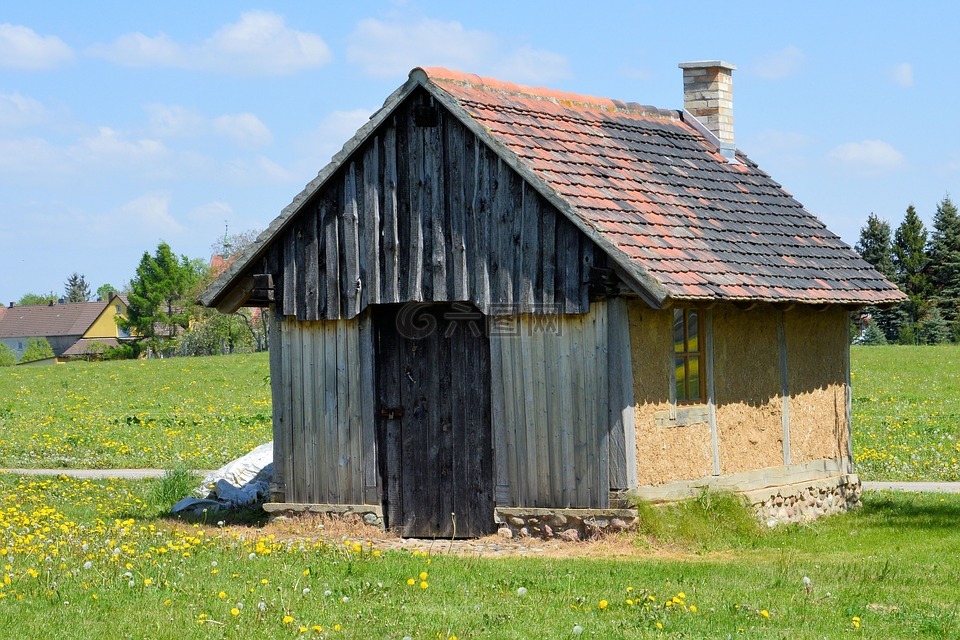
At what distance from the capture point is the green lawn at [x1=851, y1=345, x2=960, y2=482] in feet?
66.1

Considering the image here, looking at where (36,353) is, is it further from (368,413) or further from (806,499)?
(806,499)

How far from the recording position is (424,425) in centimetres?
1386

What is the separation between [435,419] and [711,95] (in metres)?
7.30

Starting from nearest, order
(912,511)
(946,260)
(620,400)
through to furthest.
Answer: (620,400) < (912,511) < (946,260)

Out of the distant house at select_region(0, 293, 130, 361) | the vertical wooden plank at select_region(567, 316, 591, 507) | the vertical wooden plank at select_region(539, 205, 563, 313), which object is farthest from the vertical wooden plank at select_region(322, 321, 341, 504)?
the distant house at select_region(0, 293, 130, 361)

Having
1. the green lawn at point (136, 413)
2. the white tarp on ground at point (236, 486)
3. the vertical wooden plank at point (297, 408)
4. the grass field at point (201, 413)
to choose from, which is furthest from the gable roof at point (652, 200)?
the green lawn at point (136, 413)

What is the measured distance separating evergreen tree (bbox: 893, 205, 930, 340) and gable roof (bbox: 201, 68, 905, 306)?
161 ft

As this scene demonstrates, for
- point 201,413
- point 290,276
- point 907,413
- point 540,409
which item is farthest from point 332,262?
point 907,413

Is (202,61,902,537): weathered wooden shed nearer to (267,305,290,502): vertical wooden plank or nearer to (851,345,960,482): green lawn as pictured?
(267,305,290,502): vertical wooden plank

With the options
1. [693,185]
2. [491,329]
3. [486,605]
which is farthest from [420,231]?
[486,605]

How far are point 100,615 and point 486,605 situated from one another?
2.69 m

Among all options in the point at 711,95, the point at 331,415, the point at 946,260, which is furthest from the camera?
the point at 946,260

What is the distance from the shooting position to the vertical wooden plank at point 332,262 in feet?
45.9

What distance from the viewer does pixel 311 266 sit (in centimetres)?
1414
